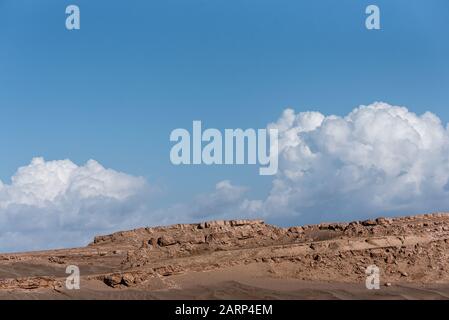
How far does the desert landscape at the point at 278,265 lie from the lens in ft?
89.1

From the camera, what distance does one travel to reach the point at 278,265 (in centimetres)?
2964

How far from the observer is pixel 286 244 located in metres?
32.0

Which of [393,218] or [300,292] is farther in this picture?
[393,218]

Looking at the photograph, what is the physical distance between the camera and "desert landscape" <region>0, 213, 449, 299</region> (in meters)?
27.2

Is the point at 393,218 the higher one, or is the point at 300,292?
the point at 393,218
